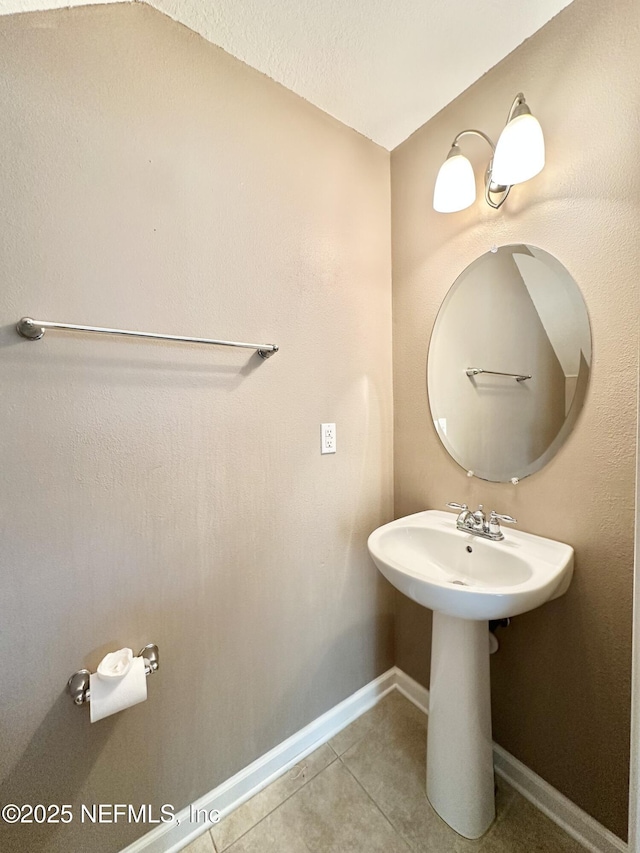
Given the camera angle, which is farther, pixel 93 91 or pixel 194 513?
pixel 194 513

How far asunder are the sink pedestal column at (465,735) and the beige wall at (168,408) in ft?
1.45

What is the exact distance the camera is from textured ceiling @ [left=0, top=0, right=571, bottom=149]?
3.09 feet

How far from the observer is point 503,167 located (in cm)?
97

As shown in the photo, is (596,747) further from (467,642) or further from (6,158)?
(6,158)

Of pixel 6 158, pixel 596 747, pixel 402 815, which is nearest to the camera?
pixel 6 158

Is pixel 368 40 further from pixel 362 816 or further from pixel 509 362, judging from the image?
pixel 362 816

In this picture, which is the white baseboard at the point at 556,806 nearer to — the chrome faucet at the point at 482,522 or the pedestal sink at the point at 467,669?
the pedestal sink at the point at 467,669

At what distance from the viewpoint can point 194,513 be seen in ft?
3.31

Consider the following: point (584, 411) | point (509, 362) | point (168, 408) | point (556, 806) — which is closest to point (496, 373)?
point (509, 362)

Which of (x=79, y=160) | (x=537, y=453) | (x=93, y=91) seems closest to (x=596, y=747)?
(x=537, y=453)

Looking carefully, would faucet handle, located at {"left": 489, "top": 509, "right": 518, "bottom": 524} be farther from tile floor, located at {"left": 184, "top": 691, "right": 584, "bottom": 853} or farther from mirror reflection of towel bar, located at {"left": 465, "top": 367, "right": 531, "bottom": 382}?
tile floor, located at {"left": 184, "top": 691, "right": 584, "bottom": 853}

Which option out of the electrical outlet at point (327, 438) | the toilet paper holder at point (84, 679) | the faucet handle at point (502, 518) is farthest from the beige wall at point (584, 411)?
the toilet paper holder at point (84, 679)

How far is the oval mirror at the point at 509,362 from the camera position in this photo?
1.00 meters

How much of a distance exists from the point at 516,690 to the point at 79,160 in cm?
202
